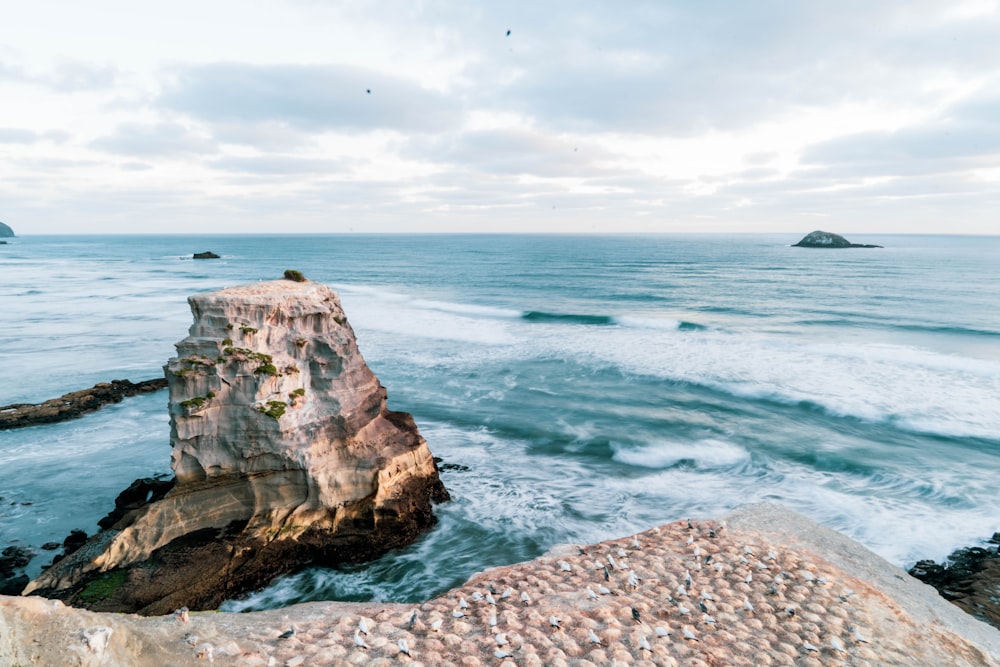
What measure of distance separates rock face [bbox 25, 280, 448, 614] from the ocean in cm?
83

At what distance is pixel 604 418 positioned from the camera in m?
20.3

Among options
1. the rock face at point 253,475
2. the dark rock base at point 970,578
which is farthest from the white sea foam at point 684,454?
the rock face at point 253,475

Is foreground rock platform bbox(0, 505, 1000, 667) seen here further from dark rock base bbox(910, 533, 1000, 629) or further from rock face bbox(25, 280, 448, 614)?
rock face bbox(25, 280, 448, 614)

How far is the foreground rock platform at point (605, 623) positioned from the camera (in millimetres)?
5582

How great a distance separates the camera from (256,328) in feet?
36.9

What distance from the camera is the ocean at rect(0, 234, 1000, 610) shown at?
12.7 m

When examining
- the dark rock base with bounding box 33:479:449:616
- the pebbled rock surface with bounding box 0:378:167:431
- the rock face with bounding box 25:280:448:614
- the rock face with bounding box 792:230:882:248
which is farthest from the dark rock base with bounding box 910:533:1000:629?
the rock face with bounding box 792:230:882:248

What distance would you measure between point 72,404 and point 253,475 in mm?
13639

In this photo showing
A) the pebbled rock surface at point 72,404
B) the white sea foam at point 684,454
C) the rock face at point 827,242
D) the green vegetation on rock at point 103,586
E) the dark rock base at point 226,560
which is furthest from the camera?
the rock face at point 827,242

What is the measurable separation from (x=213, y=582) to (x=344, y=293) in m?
45.6

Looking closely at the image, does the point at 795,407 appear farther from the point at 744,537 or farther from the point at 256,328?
the point at 256,328

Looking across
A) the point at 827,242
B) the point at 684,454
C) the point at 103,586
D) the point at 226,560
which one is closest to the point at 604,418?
the point at 684,454

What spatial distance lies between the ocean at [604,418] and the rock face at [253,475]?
826 millimetres

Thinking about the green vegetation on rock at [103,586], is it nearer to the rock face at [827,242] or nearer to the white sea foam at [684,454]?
the white sea foam at [684,454]
